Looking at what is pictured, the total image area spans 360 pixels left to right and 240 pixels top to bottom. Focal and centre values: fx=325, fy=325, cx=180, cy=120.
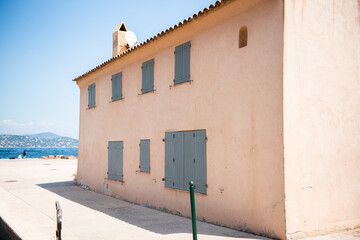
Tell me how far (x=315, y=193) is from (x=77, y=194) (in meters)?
9.73

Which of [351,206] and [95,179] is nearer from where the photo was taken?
[351,206]

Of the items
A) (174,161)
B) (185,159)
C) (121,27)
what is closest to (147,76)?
(174,161)

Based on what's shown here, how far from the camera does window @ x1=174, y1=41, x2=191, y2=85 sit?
29.8ft

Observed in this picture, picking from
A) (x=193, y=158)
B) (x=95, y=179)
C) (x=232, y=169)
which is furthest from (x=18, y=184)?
(x=232, y=169)

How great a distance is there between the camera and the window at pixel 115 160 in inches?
486

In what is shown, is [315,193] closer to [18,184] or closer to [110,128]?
[110,128]

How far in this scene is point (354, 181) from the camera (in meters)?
7.54

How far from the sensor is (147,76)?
10859 millimetres

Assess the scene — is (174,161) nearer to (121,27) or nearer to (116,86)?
(116,86)

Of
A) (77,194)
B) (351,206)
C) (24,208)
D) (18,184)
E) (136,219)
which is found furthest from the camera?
(18,184)

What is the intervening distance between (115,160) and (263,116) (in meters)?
7.50

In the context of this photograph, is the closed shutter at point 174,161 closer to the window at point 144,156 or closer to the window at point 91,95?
the window at point 144,156

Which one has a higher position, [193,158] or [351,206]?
[193,158]

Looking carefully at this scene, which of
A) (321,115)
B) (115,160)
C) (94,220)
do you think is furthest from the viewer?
(115,160)
